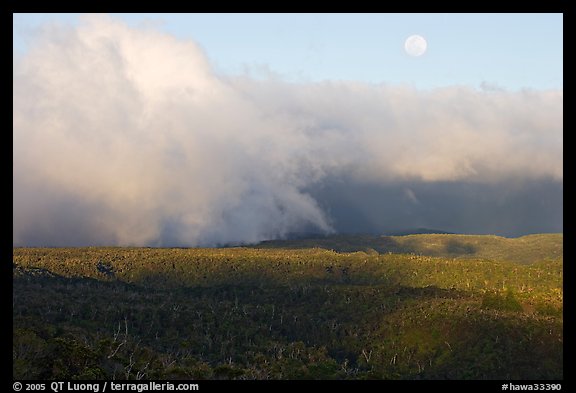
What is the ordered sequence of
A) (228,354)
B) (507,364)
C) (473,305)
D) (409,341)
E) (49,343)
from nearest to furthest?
(49,343) → (507,364) → (228,354) → (409,341) → (473,305)

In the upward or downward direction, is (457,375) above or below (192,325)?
below

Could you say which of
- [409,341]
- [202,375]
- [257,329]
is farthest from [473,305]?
[202,375]

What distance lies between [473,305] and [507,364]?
54.1 m

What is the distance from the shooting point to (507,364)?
14112 cm

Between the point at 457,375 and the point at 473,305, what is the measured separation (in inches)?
2252
